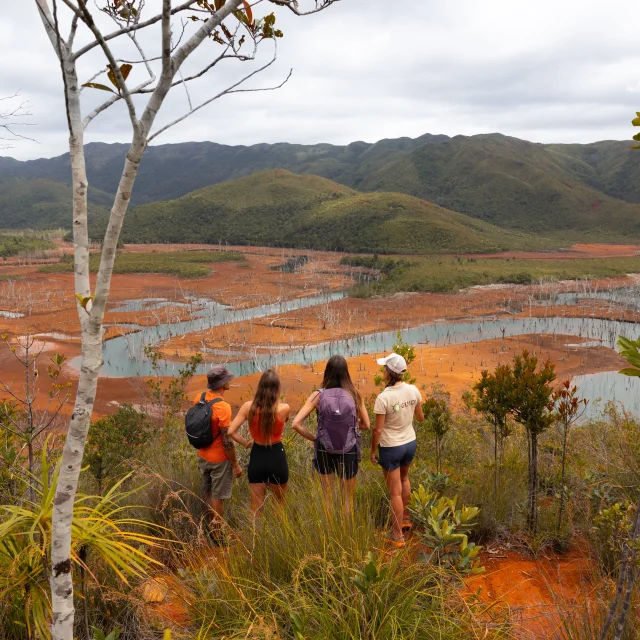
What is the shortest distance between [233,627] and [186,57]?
2692 mm

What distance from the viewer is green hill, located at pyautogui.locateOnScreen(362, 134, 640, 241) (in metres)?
82.5

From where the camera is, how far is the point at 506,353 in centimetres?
2306

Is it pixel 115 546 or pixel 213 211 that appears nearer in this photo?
pixel 115 546

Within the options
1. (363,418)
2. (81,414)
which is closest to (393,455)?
(363,418)

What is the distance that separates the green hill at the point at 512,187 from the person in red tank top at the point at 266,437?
8288 centimetres

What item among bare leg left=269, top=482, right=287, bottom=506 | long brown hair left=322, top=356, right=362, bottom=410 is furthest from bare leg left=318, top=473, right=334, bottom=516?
long brown hair left=322, top=356, right=362, bottom=410

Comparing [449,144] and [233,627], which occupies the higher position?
[449,144]

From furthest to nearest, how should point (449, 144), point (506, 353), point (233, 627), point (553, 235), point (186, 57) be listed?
point (449, 144) < point (553, 235) < point (506, 353) < point (233, 627) < point (186, 57)

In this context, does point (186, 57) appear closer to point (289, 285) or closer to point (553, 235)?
point (289, 285)

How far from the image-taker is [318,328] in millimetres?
28734

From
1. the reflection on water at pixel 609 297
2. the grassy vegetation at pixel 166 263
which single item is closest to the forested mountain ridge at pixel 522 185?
the grassy vegetation at pixel 166 263

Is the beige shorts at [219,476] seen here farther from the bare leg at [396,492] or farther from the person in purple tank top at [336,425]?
the bare leg at [396,492]

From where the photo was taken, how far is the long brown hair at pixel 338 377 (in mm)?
3836

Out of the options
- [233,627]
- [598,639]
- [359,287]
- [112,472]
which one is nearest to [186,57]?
[233,627]
